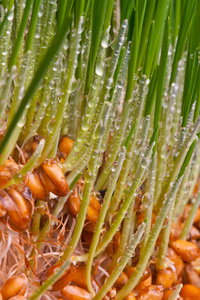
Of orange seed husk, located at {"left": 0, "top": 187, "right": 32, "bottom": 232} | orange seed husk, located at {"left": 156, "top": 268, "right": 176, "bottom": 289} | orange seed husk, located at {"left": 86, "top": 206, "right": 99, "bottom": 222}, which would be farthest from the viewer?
orange seed husk, located at {"left": 156, "top": 268, "right": 176, "bottom": 289}

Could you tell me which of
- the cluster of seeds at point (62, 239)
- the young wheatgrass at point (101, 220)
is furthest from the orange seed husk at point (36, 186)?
the young wheatgrass at point (101, 220)

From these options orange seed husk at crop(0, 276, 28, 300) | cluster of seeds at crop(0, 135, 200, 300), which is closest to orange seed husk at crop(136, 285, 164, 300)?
cluster of seeds at crop(0, 135, 200, 300)

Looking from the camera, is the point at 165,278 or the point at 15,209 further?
the point at 165,278

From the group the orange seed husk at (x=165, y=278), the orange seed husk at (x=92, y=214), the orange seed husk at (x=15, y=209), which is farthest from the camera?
the orange seed husk at (x=165, y=278)

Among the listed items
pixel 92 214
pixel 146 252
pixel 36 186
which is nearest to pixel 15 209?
pixel 36 186

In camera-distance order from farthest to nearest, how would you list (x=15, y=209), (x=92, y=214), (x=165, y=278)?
1. (x=165, y=278)
2. (x=92, y=214)
3. (x=15, y=209)

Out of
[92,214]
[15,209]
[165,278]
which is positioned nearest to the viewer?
[15,209]

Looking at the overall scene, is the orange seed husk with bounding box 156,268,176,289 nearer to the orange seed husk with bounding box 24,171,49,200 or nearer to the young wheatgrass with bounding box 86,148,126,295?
the young wheatgrass with bounding box 86,148,126,295

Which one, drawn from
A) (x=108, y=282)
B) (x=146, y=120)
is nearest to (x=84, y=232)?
(x=108, y=282)

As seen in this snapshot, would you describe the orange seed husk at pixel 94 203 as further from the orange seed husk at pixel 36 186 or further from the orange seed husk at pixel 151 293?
the orange seed husk at pixel 151 293

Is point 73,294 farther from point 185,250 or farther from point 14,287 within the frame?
point 185,250

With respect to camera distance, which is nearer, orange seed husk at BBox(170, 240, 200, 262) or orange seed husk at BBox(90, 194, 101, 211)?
orange seed husk at BBox(90, 194, 101, 211)
